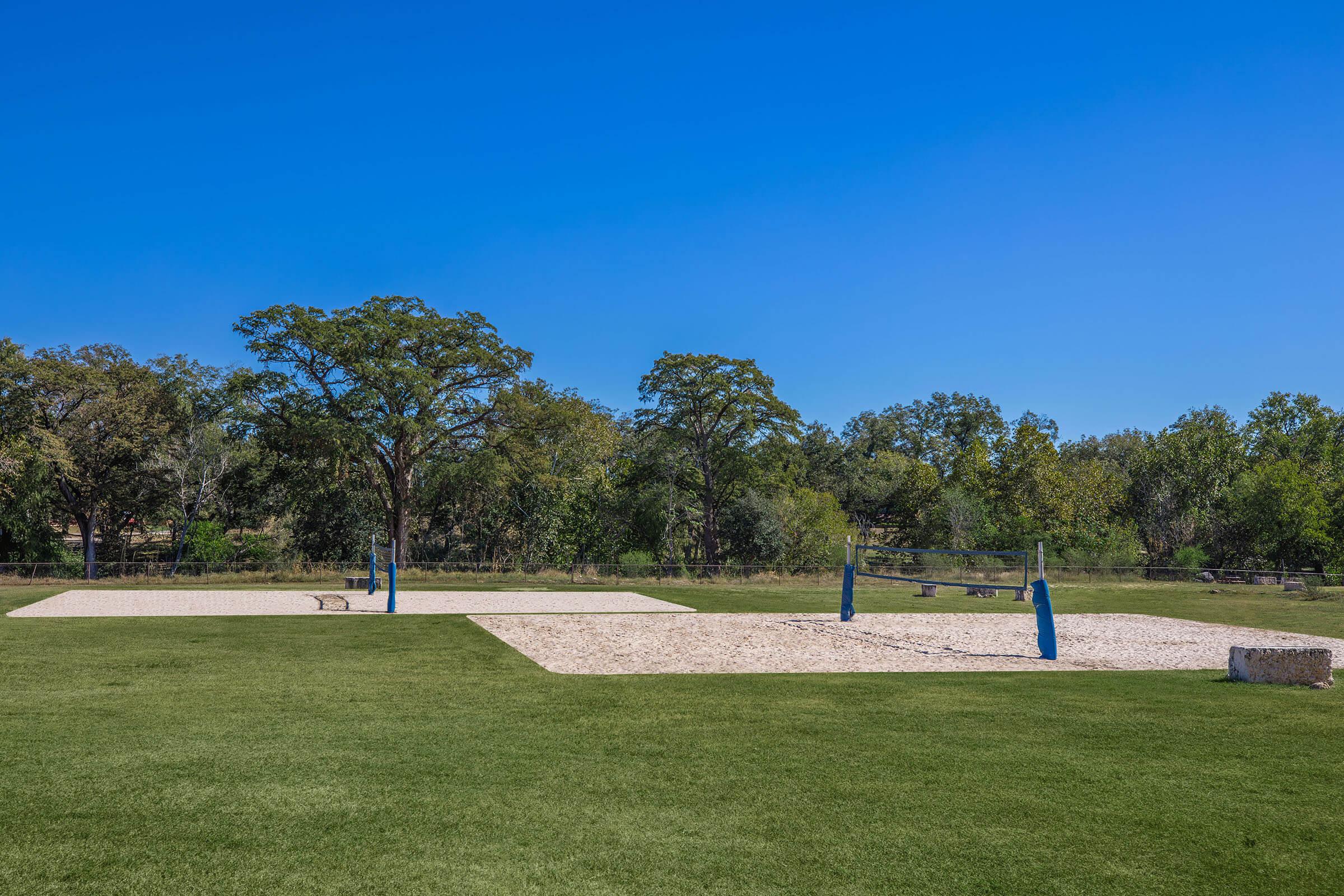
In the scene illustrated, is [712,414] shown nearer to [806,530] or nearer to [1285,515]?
[806,530]

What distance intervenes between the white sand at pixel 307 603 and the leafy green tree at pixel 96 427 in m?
11.6

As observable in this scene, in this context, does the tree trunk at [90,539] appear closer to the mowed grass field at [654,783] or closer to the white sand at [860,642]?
the white sand at [860,642]

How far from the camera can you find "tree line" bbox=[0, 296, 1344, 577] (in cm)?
3522

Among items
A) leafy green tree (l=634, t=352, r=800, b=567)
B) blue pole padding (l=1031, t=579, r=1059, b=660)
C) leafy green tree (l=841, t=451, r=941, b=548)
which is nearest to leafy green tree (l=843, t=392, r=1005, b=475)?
leafy green tree (l=841, t=451, r=941, b=548)

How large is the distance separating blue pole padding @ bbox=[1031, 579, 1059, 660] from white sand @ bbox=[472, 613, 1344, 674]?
181 millimetres

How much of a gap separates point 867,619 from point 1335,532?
126ft

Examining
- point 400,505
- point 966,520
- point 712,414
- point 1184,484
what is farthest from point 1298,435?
point 400,505

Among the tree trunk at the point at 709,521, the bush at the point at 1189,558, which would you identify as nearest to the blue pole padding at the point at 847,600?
the tree trunk at the point at 709,521

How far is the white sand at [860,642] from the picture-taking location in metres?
12.5

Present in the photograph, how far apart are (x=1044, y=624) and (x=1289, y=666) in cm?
346

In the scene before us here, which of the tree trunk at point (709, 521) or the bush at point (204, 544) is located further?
the tree trunk at point (709, 521)

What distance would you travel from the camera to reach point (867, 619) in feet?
67.2

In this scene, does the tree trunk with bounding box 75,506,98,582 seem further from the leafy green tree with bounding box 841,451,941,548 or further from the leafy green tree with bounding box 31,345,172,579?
the leafy green tree with bounding box 841,451,941,548

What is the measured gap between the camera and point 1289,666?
10.6 metres
